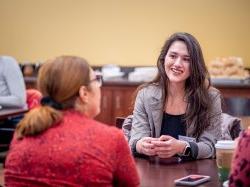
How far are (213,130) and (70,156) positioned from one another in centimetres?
129

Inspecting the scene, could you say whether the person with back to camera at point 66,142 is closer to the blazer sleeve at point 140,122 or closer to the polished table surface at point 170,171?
the polished table surface at point 170,171

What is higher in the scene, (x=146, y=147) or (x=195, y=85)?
(x=195, y=85)

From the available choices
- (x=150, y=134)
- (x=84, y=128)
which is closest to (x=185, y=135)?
(x=150, y=134)

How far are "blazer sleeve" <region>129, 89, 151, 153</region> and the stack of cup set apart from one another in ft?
2.18

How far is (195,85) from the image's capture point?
9.54 ft

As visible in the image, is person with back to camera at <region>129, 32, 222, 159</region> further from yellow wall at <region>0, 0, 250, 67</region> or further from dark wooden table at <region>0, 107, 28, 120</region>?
yellow wall at <region>0, 0, 250, 67</region>

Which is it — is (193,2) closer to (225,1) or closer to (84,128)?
(225,1)

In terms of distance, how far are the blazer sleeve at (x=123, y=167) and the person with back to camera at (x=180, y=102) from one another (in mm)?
853

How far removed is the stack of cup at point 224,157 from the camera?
6.90ft

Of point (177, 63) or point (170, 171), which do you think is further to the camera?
point (177, 63)

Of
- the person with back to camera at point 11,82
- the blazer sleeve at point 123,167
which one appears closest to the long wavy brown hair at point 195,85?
the blazer sleeve at point 123,167

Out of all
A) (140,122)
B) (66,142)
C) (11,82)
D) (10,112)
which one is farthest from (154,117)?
(11,82)

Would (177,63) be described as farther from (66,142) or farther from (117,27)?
(117,27)

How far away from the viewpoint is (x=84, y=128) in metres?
1.75
